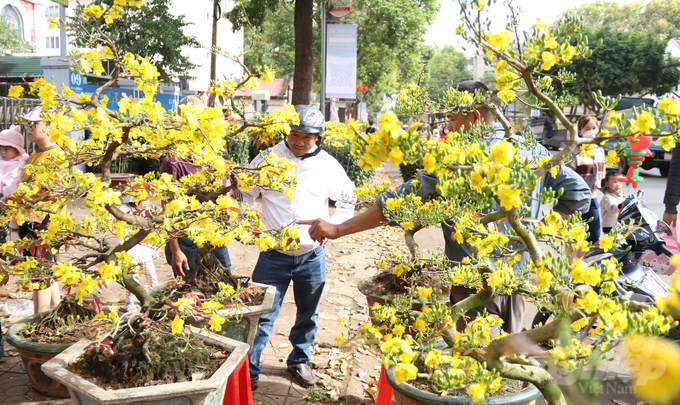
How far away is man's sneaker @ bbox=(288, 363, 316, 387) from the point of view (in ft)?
12.4

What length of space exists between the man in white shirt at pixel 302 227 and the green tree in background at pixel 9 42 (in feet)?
113

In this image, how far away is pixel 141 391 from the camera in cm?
206

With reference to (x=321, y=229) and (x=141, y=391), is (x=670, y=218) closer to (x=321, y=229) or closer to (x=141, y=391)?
(x=321, y=229)

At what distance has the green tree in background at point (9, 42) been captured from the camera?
3109 centimetres

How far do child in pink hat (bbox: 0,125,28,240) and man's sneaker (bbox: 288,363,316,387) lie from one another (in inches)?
106

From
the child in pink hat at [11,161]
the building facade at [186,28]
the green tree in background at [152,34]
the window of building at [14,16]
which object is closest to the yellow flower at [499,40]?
the child in pink hat at [11,161]

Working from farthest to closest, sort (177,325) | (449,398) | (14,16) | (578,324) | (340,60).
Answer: (14,16)
(340,60)
(177,325)
(449,398)
(578,324)

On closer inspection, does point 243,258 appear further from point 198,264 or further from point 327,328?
point 198,264

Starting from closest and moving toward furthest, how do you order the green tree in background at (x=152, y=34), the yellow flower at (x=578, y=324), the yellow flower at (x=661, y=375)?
1. the yellow flower at (x=661, y=375)
2. the yellow flower at (x=578, y=324)
3. the green tree in background at (x=152, y=34)

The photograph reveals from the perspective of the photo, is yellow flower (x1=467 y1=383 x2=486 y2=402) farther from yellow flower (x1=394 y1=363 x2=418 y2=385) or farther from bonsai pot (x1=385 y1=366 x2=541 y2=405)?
bonsai pot (x1=385 y1=366 x2=541 y2=405)

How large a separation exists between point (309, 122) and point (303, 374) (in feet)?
6.21

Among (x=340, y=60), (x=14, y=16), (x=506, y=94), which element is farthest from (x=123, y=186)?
(x=14, y=16)

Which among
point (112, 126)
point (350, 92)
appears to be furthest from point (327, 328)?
point (350, 92)

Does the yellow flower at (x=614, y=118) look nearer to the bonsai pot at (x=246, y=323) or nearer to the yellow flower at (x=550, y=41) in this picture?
the yellow flower at (x=550, y=41)
